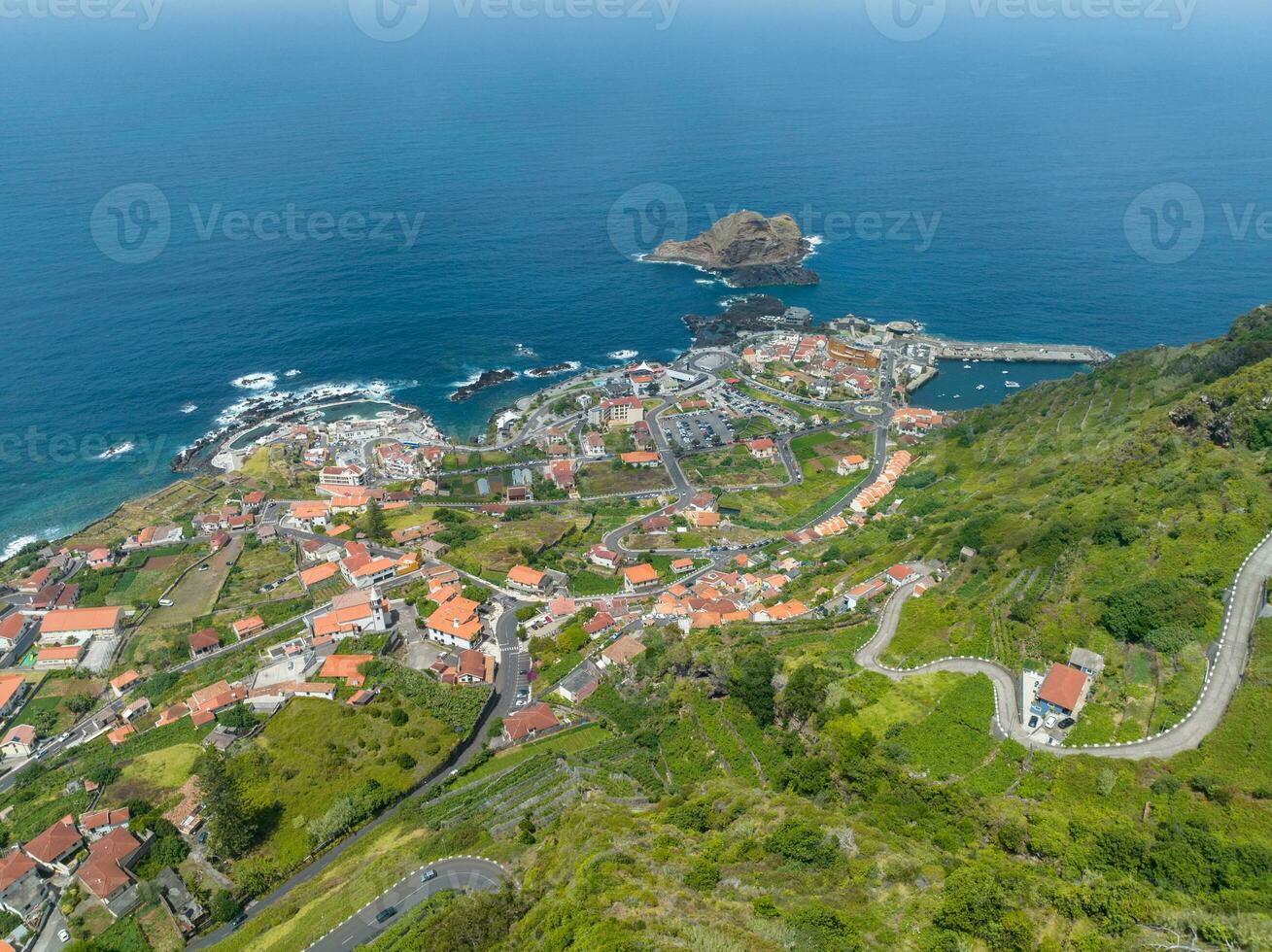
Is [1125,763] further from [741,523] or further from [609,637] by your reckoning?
[741,523]

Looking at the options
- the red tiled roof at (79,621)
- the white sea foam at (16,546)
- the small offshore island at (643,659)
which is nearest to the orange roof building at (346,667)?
the small offshore island at (643,659)

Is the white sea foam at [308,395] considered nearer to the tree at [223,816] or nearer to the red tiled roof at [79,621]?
the red tiled roof at [79,621]

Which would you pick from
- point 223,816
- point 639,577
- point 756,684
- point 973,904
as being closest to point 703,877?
point 973,904

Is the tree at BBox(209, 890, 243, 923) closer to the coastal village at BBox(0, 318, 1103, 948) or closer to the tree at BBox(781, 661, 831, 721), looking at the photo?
the coastal village at BBox(0, 318, 1103, 948)

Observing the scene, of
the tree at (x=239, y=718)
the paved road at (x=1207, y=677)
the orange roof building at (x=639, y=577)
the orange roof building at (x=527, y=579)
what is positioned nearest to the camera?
the paved road at (x=1207, y=677)

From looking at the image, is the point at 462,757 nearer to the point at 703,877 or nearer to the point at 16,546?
the point at 703,877

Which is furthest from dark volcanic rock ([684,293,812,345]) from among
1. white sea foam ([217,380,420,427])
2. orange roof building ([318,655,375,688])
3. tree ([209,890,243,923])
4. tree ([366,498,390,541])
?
tree ([209,890,243,923])

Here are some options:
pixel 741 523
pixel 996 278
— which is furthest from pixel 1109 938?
pixel 996 278
